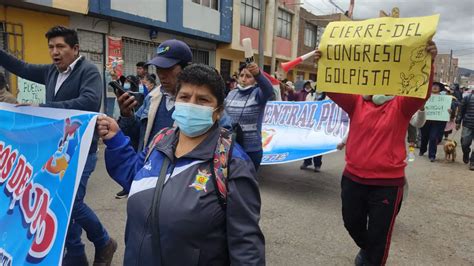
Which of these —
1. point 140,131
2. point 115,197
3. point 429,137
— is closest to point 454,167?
point 429,137

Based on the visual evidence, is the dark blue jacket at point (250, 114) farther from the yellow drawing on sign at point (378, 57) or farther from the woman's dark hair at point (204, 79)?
the woman's dark hair at point (204, 79)

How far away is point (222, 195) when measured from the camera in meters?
1.66

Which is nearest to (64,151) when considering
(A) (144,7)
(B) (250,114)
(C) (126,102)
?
(C) (126,102)

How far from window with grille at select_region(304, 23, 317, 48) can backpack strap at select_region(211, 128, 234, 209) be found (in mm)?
28590

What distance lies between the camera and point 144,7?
509 inches

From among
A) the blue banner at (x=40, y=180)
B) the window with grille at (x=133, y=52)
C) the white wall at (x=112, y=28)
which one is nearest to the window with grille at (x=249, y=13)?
the white wall at (x=112, y=28)

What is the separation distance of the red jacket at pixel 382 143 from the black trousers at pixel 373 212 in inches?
3.3

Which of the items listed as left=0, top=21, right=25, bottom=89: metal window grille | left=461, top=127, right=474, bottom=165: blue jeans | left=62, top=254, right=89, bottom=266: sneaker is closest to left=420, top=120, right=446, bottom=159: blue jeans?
left=461, top=127, right=474, bottom=165: blue jeans

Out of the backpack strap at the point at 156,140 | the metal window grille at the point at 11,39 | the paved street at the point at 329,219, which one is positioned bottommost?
the paved street at the point at 329,219

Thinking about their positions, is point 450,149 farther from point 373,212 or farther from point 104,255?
point 104,255

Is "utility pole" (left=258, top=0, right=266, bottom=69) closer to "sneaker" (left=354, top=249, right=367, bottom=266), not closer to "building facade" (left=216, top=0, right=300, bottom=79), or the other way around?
"building facade" (left=216, top=0, right=300, bottom=79)

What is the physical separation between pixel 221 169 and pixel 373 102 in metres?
1.94

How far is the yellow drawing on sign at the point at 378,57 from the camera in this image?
248 cm

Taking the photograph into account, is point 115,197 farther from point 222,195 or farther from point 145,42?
Answer: point 145,42
